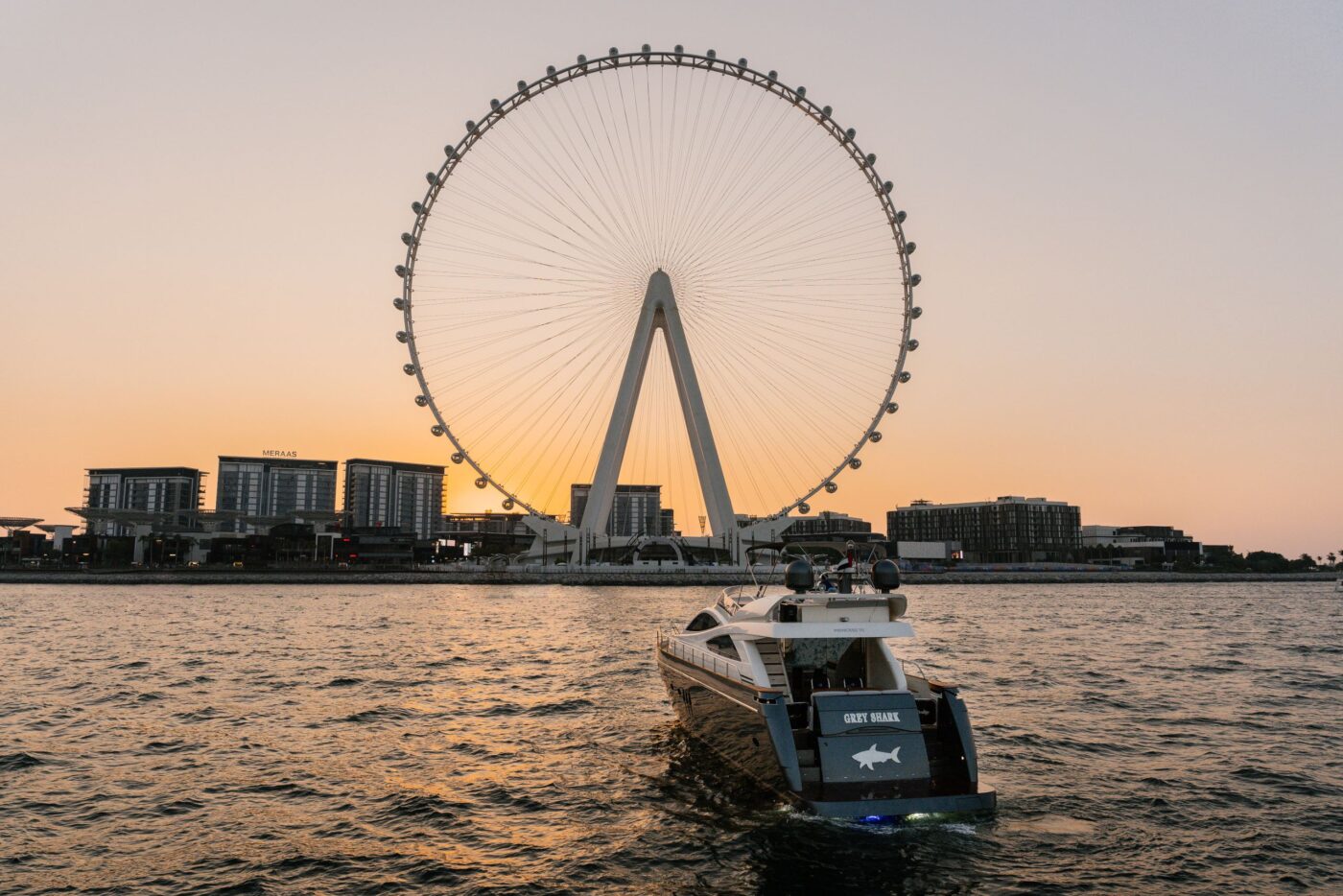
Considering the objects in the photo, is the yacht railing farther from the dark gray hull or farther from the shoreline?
the shoreline

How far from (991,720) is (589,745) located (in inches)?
385

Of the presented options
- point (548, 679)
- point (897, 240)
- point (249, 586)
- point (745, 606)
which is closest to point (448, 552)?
point (249, 586)

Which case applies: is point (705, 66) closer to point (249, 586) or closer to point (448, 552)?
point (249, 586)

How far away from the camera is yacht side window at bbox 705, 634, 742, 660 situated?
16.4 m

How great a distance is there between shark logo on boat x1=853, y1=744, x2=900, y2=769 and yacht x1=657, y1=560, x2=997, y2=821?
0.01 m

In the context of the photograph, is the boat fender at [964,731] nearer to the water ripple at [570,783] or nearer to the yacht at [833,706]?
the yacht at [833,706]

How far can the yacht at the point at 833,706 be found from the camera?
1279cm

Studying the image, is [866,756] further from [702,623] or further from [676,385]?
[676,385]

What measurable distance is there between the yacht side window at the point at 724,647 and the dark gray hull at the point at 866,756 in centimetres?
209

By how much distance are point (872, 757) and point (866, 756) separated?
9 centimetres

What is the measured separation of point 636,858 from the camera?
1244 centimetres

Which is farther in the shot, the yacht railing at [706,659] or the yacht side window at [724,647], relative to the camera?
the yacht side window at [724,647]

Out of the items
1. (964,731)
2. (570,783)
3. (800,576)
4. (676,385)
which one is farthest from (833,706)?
(676,385)

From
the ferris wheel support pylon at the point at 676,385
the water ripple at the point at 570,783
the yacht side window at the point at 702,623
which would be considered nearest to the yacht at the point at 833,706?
the water ripple at the point at 570,783
